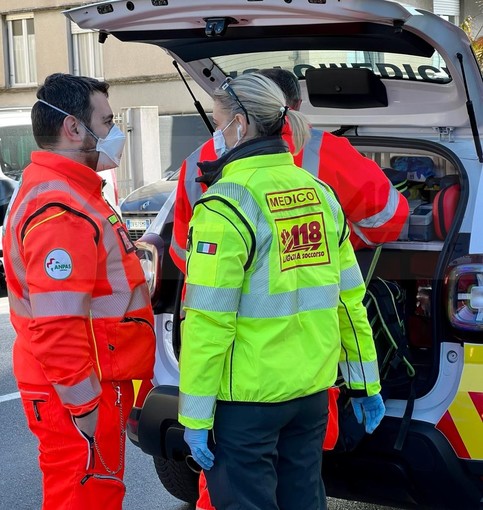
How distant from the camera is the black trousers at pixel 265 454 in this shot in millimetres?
2602

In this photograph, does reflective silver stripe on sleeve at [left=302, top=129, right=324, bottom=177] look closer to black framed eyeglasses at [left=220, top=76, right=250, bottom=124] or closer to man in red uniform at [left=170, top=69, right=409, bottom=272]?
man in red uniform at [left=170, top=69, right=409, bottom=272]

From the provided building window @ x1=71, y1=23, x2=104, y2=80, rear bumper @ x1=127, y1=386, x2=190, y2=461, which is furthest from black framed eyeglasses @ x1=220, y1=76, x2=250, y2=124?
building window @ x1=71, y1=23, x2=104, y2=80

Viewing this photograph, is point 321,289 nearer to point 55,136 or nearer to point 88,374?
point 88,374

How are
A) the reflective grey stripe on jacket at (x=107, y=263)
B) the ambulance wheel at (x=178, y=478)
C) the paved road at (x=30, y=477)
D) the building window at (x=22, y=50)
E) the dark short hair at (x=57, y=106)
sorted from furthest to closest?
1. the building window at (x=22, y=50)
2. the paved road at (x=30, y=477)
3. the ambulance wheel at (x=178, y=478)
4. the dark short hair at (x=57, y=106)
5. the reflective grey stripe on jacket at (x=107, y=263)

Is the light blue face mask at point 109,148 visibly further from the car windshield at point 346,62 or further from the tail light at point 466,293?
the tail light at point 466,293

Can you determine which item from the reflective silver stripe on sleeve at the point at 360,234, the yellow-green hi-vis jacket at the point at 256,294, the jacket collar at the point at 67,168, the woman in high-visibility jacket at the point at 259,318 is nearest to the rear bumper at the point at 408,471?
the woman in high-visibility jacket at the point at 259,318

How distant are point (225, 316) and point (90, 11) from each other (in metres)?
1.45

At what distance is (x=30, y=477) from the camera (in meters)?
4.68

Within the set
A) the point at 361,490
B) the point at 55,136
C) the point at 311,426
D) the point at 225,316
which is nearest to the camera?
the point at 225,316

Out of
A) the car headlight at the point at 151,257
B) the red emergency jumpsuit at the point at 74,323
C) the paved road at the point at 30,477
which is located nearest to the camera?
the red emergency jumpsuit at the point at 74,323

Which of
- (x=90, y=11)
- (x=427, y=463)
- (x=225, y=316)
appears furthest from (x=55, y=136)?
(x=427, y=463)

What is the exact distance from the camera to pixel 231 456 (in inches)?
103

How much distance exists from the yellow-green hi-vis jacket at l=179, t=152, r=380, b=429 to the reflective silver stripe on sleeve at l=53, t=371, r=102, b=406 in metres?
0.36

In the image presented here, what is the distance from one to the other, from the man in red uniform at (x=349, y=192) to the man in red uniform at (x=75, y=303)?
39cm
